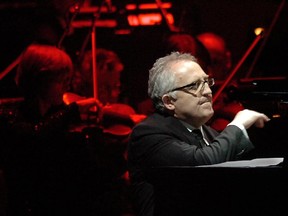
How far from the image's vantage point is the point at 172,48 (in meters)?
3.77

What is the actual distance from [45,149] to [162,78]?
3.53ft

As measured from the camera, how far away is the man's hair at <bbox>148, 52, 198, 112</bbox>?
2.63 m

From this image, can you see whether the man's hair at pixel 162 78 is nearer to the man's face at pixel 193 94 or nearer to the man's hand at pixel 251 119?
the man's face at pixel 193 94

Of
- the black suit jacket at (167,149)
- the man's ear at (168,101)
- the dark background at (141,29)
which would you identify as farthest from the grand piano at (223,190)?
the dark background at (141,29)

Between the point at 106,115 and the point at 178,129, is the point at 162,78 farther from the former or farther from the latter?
the point at 106,115

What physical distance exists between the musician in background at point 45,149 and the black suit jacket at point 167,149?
899 millimetres

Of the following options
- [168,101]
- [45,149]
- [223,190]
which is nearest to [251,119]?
[168,101]

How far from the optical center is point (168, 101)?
2.65m

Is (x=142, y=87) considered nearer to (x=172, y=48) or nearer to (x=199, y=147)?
(x=172, y=48)

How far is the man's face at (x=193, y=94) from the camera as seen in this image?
8.49 feet

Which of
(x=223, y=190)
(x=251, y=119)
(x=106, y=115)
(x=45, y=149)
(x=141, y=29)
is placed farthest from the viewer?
(x=141, y=29)

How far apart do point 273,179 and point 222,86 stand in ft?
6.70

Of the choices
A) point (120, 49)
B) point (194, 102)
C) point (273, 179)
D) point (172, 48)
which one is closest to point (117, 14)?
point (120, 49)

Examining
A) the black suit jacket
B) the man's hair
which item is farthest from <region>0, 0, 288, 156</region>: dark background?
the black suit jacket
